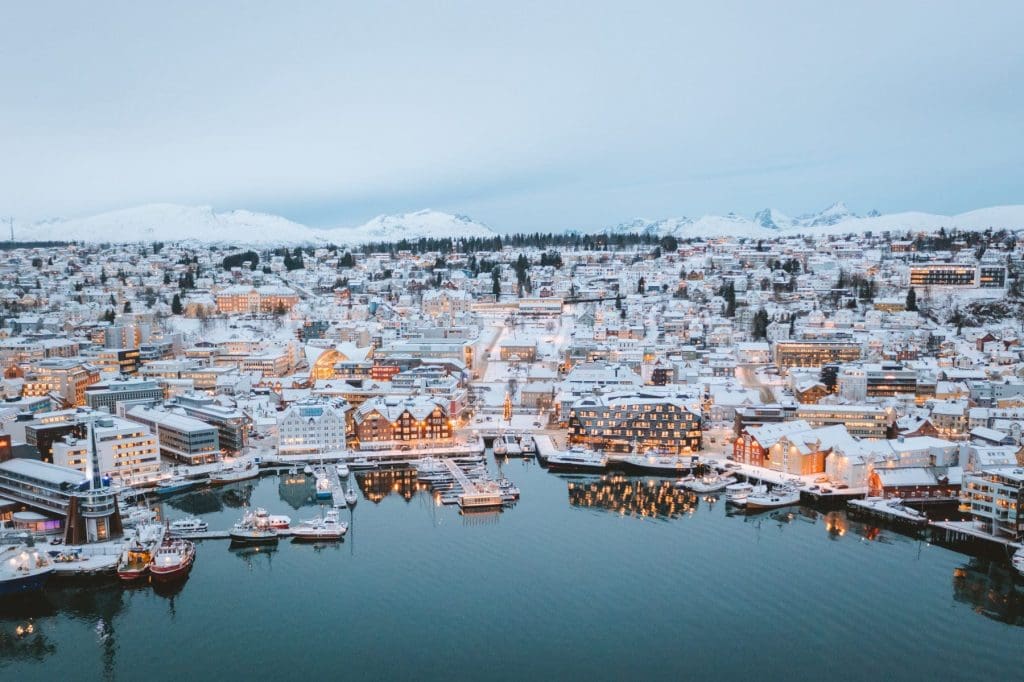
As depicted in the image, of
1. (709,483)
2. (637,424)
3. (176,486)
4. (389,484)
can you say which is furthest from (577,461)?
(176,486)

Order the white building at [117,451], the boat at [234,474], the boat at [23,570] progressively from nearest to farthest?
the boat at [23,570] < the white building at [117,451] < the boat at [234,474]

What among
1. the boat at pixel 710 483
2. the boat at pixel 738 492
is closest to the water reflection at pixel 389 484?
the boat at pixel 710 483

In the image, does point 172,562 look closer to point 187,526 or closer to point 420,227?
point 187,526

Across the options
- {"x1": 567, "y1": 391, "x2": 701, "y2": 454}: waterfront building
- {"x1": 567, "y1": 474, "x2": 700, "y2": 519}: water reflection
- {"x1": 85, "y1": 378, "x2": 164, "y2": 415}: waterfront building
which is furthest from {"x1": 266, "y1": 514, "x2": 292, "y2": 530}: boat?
{"x1": 85, "y1": 378, "x2": 164, "y2": 415}: waterfront building

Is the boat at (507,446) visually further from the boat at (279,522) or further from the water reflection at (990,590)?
the water reflection at (990,590)

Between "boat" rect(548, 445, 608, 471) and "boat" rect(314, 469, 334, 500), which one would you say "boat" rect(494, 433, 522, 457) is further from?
"boat" rect(314, 469, 334, 500)

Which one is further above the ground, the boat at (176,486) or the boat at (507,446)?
the boat at (507,446)
